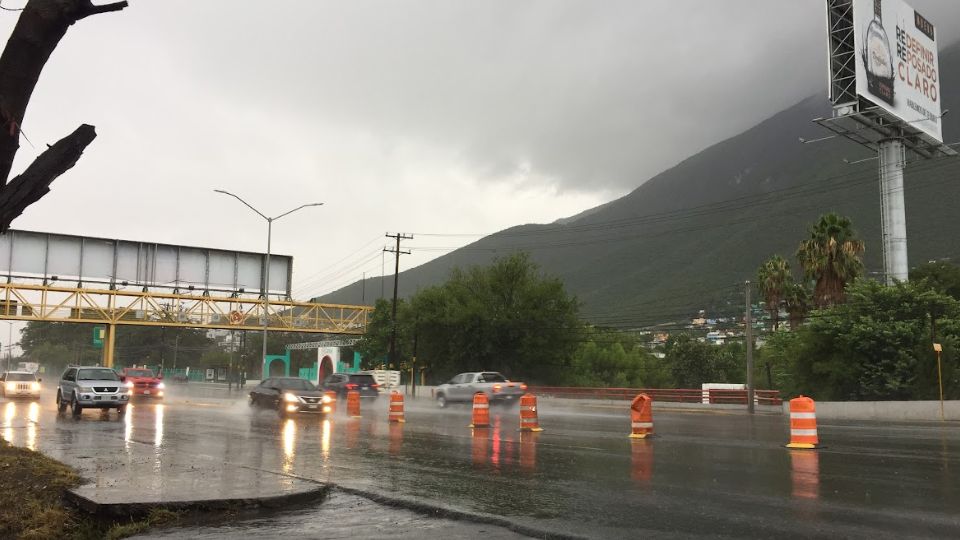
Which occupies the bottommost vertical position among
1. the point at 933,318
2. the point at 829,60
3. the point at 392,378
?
the point at 392,378

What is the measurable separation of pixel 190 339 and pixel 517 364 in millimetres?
111344

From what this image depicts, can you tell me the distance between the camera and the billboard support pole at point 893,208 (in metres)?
52.5

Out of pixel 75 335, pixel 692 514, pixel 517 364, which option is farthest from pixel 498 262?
pixel 75 335

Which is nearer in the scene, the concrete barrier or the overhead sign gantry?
the concrete barrier

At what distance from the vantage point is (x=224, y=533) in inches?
289

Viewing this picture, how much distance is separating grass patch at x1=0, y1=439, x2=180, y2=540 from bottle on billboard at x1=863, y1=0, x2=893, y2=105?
53.9 m

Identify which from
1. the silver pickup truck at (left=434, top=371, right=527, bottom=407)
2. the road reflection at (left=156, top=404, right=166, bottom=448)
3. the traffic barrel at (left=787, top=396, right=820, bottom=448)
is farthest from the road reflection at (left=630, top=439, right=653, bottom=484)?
the silver pickup truck at (left=434, top=371, right=527, bottom=407)

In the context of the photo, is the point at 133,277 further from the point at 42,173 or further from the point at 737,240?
the point at 737,240

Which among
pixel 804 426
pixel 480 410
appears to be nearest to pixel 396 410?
pixel 480 410

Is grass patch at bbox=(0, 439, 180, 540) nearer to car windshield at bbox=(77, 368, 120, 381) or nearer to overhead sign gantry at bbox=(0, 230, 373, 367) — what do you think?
Result: car windshield at bbox=(77, 368, 120, 381)

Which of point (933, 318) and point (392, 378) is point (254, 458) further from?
point (392, 378)

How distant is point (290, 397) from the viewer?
1180 inches

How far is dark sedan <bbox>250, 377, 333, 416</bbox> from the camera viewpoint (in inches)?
1180

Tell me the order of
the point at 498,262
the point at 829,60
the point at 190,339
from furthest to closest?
the point at 190,339 → the point at 498,262 → the point at 829,60
